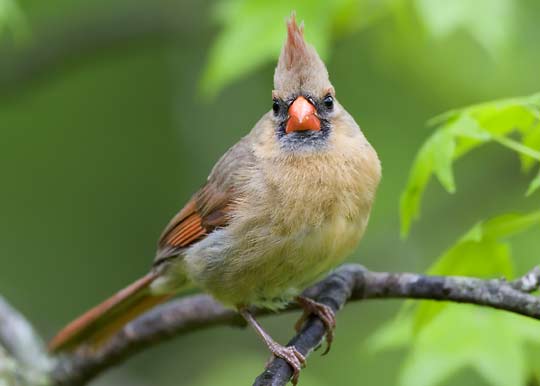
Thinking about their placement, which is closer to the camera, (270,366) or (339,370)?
(270,366)

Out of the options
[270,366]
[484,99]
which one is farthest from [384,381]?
[270,366]

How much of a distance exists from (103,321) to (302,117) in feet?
4.60

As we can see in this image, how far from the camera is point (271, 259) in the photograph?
3.43m

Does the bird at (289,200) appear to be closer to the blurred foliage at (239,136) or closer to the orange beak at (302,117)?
the orange beak at (302,117)

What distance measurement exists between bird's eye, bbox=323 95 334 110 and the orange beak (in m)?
0.07

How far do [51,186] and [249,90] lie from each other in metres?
1.75

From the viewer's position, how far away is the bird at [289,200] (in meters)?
3.41

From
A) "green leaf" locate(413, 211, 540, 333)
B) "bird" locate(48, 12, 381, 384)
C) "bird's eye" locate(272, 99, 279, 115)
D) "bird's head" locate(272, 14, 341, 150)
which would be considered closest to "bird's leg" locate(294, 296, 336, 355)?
"bird" locate(48, 12, 381, 384)

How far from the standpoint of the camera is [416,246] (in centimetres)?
568

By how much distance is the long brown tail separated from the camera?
417 centimetres

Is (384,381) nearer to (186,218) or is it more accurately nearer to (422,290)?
(186,218)

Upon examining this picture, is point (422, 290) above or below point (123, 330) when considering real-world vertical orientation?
below

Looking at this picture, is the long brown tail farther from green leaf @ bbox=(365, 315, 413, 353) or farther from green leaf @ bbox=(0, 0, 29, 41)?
green leaf @ bbox=(0, 0, 29, 41)

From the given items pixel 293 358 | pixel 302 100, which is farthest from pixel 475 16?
pixel 293 358
